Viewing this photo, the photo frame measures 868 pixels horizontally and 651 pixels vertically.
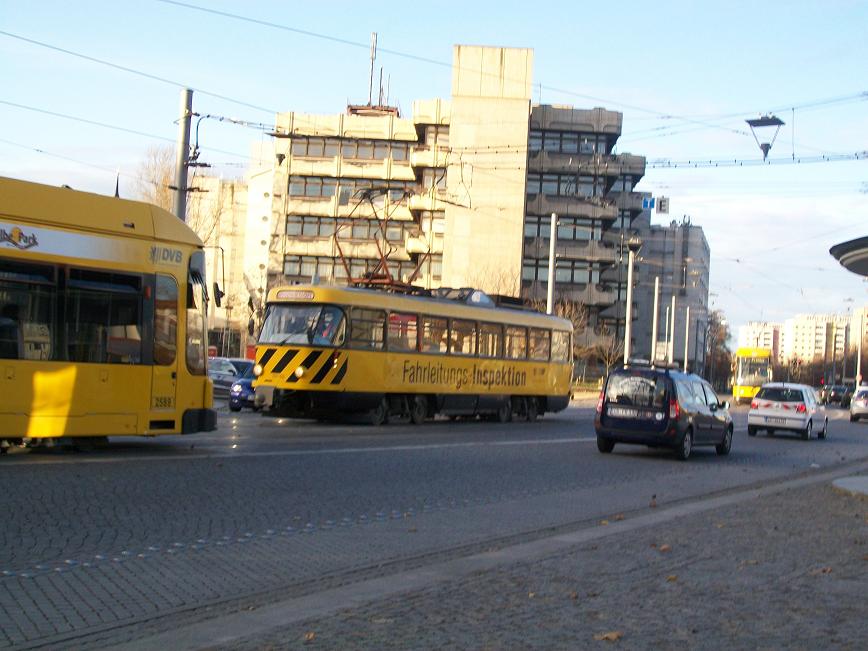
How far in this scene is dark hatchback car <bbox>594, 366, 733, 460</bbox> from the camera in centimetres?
2214

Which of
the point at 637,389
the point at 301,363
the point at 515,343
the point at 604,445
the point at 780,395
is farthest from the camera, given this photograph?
the point at 780,395

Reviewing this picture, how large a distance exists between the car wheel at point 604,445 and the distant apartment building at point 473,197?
55.5m

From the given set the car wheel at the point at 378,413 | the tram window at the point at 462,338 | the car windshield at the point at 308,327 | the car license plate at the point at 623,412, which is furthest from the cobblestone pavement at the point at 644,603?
the tram window at the point at 462,338

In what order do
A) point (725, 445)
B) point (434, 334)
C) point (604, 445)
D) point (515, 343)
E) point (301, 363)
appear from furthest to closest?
point (515, 343), point (434, 334), point (301, 363), point (725, 445), point (604, 445)

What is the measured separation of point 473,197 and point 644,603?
72.0 m

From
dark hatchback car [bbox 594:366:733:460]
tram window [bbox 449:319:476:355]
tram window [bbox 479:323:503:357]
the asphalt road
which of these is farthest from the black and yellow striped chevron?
dark hatchback car [bbox 594:366:733:460]

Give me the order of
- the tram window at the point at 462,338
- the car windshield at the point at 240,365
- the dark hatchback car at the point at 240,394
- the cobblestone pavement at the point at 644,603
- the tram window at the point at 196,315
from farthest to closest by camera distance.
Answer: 1. the car windshield at the point at 240,365
2. the dark hatchback car at the point at 240,394
3. the tram window at the point at 462,338
4. the tram window at the point at 196,315
5. the cobblestone pavement at the point at 644,603

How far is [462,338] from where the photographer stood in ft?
103

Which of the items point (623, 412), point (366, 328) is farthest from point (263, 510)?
point (366, 328)

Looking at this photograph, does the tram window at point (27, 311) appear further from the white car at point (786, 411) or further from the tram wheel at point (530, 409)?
the white car at point (786, 411)

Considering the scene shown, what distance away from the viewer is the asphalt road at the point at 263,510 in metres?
8.07

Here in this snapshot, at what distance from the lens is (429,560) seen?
10.0 metres

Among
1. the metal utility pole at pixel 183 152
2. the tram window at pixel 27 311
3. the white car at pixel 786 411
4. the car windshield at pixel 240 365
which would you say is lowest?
the white car at pixel 786 411

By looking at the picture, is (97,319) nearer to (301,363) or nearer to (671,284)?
(301,363)
